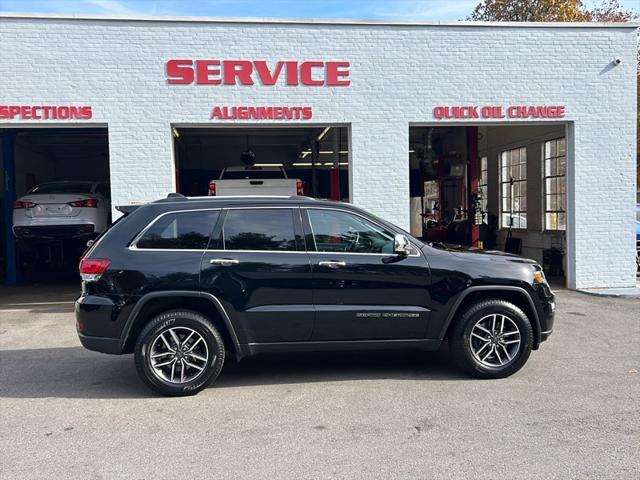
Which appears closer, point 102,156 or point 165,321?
point 165,321

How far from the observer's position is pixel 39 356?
699 cm

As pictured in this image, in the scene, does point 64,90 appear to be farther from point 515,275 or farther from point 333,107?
point 515,275

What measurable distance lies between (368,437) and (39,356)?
15.3 ft

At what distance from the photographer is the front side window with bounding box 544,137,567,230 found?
14125 mm

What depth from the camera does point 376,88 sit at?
10.4 metres

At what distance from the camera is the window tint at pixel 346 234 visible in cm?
558

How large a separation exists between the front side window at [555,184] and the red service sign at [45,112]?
10.9 m

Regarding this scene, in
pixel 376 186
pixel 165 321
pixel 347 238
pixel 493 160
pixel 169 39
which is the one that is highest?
pixel 169 39

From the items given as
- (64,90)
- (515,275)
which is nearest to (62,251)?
(64,90)

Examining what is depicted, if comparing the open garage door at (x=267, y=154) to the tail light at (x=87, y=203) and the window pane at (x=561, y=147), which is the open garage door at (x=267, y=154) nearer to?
the tail light at (x=87, y=203)

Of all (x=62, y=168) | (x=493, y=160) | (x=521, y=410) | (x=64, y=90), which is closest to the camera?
(x=521, y=410)

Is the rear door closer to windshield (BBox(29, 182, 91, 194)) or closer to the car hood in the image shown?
the car hood

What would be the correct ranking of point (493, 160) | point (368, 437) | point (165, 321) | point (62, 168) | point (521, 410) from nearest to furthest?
point (368, 437) < point (521, 410) < point (165, 321) < point (493, 160) < point (62, 168)


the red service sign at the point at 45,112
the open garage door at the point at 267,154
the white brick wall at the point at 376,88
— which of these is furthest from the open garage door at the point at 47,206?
the open garage door at the point at 267,154
